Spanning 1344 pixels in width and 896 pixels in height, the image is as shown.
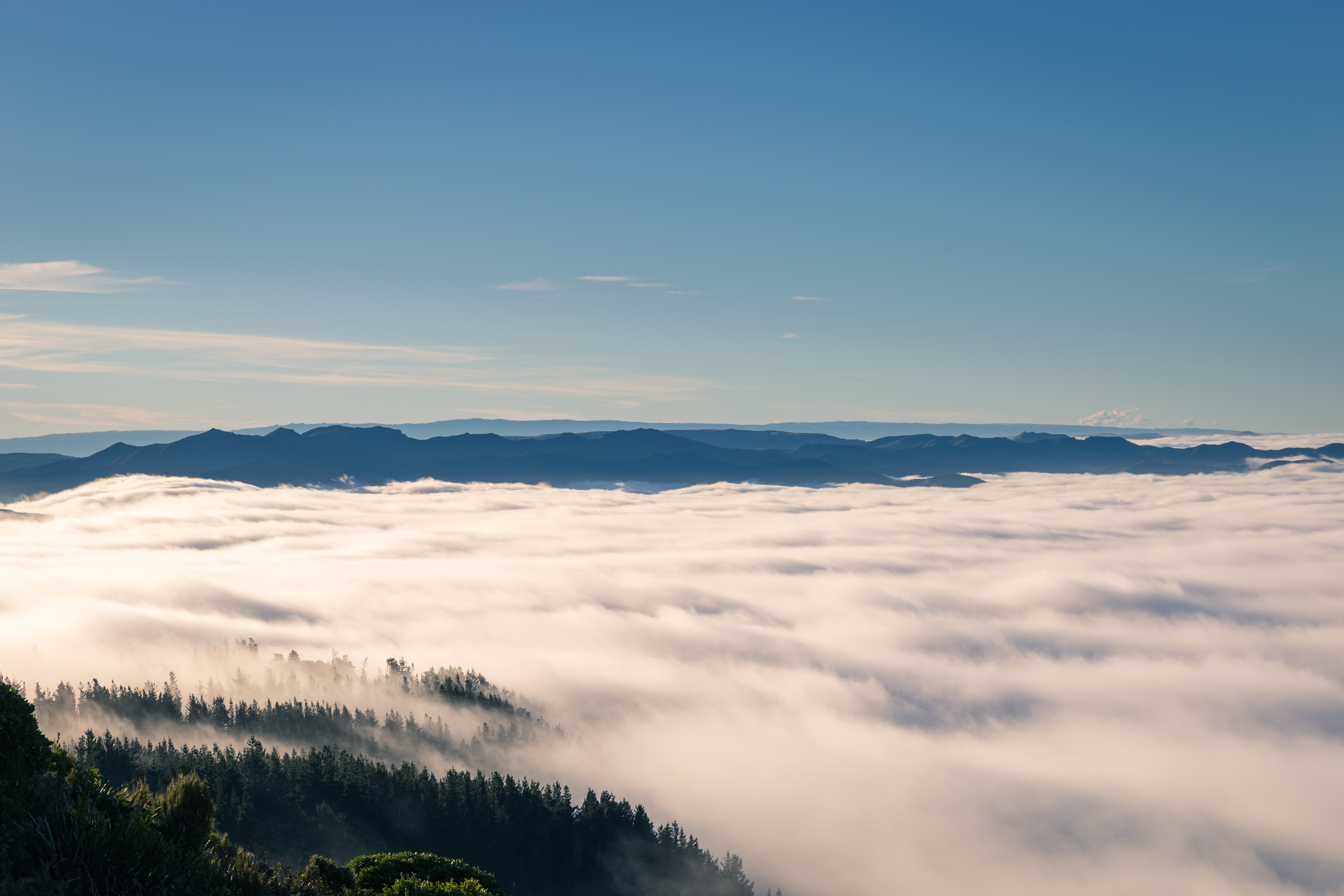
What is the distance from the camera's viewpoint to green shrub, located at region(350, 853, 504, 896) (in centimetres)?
3716

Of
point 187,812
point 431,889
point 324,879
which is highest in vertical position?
point 187,812

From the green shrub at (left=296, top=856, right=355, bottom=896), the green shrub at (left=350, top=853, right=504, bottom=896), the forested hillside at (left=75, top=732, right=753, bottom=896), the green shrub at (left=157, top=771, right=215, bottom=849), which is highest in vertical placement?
the green shrub at (left=157, top=771, right=215, bottom=849)

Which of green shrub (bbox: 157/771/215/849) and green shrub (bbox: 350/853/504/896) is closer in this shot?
green shrub (bbox: 157/771/215/849)

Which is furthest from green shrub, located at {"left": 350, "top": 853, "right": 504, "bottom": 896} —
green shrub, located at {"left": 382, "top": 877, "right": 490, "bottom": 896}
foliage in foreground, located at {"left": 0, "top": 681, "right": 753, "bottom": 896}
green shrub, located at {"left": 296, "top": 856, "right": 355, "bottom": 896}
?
foliage in foreground, located at {"left": 0, "top": 681, "right": 753, "bottom": 896}

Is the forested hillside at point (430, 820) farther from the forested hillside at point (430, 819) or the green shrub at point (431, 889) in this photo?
the green shrub at point (431, 889)

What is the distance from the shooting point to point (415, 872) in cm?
3994

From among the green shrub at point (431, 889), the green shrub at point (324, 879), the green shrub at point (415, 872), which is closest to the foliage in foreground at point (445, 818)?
the green shrub at point (415, 872)

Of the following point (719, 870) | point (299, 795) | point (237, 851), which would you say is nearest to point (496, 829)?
point (299, 795)

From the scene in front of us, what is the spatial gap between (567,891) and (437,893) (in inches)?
5745

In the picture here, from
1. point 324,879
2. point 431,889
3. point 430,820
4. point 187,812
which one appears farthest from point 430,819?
point 187,812

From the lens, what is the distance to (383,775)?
178 metres

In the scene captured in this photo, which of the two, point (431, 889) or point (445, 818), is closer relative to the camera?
point (431, 889)

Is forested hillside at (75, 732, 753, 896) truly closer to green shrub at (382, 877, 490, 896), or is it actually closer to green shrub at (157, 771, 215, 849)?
green shrub at (382, 877, 490, 896)

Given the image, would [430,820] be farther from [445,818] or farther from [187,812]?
[187,812]
